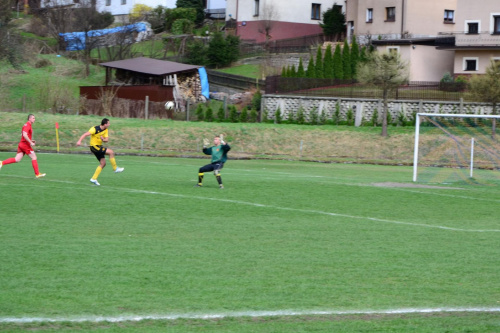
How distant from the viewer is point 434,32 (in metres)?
62.3

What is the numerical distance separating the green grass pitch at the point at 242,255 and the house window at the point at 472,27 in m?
41.0

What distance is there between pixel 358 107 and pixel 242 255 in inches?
1441

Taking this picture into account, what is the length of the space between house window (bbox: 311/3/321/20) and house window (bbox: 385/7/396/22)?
14211 millimetres

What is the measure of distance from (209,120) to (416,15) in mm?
25094

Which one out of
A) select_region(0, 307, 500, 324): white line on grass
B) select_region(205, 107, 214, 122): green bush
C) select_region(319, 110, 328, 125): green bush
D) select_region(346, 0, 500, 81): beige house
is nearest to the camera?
select_region(0, 307, 500, 324): white line on grass

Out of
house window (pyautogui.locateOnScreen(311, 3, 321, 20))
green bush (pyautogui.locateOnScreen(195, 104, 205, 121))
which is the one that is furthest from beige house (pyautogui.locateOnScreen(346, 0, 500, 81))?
green bush (pyautogui.locateOnScreen(195, 104, 205, 121))

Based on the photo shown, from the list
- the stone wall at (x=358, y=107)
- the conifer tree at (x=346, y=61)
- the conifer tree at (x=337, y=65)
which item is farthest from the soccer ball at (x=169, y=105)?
the conifer tree at (x=346, y=61)

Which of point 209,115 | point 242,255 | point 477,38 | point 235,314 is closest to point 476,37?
point 477,38

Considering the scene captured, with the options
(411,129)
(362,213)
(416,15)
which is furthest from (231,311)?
(416,15)

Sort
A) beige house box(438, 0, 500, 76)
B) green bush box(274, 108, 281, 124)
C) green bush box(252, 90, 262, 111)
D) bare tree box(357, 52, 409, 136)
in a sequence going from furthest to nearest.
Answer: beige house box(438, 0, 500, 76) → green bush box(252, 90, 262, 111) → green bush box(274, 108, 281, 124) → bare tree box(357, 52, 409, 136)

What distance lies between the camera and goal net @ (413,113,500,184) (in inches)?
1072

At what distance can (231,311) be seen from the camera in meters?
7.95

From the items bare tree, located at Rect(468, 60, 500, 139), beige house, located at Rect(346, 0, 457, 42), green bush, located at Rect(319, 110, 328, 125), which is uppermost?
beige house, located at Rect(346, 0, 457, 42)

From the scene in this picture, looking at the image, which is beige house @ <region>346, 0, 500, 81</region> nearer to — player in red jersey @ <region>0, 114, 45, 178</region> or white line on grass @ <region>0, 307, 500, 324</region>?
player in red jersey @ <region>0, 114, 45, 178</region>
